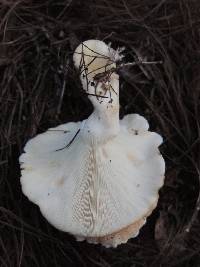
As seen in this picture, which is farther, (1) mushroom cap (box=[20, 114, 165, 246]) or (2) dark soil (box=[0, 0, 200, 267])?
(2) dark soil (box=[0, 0, 200, 267])

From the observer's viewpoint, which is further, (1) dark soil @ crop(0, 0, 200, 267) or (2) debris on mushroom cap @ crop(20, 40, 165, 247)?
(1) dark soil @ crop(0, 0, 200, 267)

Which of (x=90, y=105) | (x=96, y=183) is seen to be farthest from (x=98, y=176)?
(x=90, y=105)

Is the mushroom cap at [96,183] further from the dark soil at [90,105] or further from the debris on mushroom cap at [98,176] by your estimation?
the dark soil at [90,105]

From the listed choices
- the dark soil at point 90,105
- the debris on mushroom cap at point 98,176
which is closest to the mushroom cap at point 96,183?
the debris on mushroom cap at point 98,176

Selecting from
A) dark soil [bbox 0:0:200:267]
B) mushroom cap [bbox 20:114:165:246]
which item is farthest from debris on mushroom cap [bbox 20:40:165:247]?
dark soil [bbox 0:0:200:267]

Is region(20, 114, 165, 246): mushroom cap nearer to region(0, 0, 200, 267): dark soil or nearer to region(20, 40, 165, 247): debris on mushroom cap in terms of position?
region(20, 40, 165, 247): debris on mushroom cap
